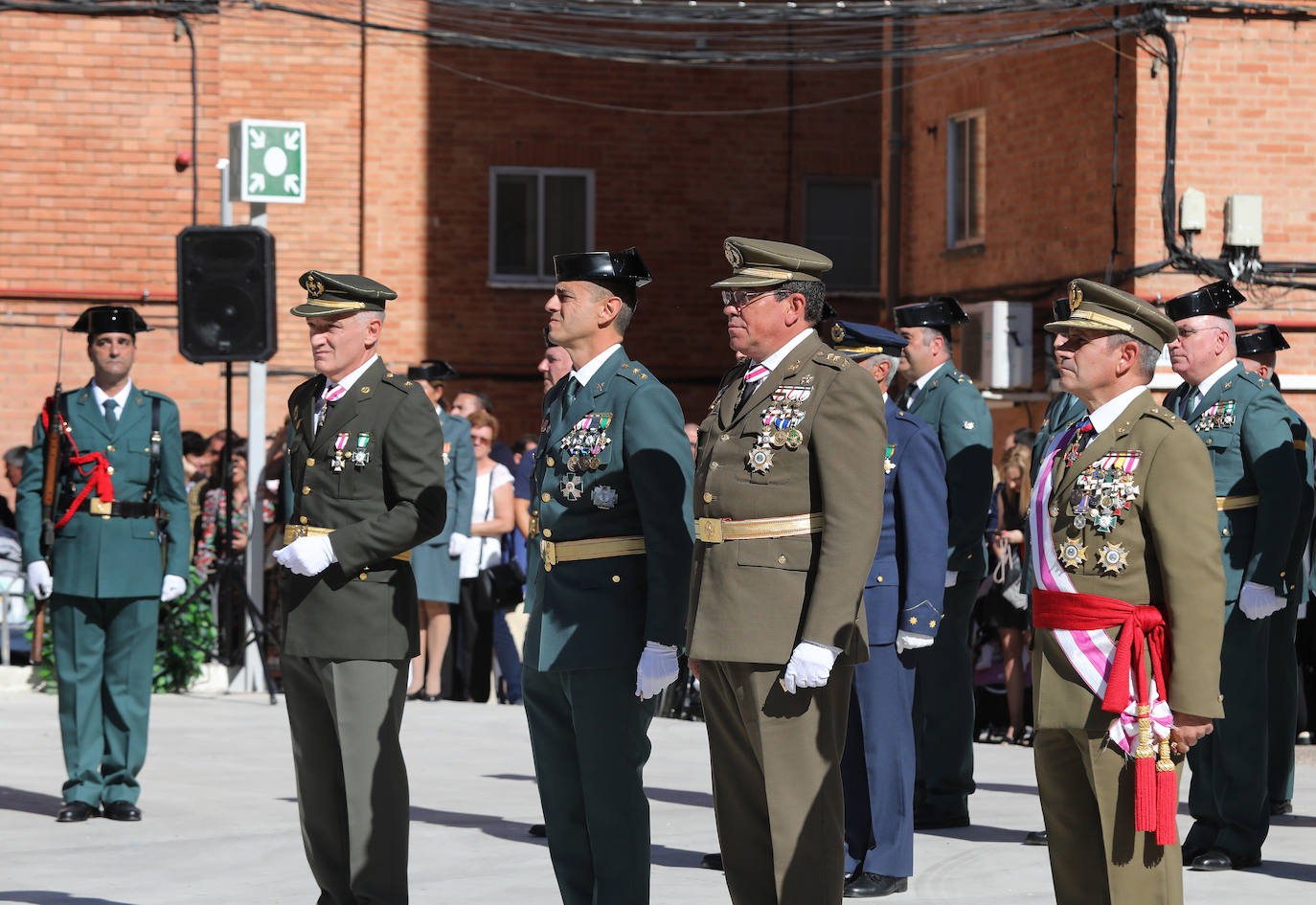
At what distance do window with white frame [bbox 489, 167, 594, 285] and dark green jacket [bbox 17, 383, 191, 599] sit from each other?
13538 mm

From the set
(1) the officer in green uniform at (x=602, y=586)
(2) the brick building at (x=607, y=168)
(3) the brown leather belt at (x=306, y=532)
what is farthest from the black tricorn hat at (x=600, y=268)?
(2) the brick building at (x=607, y=168)

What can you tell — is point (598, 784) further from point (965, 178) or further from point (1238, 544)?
point (965, 178)

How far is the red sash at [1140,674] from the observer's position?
194 inches

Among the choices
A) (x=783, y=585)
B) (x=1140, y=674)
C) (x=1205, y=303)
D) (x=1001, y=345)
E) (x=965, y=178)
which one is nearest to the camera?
(x=1140, y=674)

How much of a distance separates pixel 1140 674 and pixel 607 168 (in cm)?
1774

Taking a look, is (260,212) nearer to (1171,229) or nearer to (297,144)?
(297,144)

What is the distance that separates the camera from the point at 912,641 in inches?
278

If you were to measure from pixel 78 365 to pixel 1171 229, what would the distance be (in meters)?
9.48

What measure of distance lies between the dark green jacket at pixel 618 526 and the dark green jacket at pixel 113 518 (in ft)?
10.9

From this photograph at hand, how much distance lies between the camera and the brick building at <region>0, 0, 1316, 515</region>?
1612 centimetres

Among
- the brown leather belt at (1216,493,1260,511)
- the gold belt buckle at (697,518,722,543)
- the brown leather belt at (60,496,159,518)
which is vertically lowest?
the brown leather belt at (60,496,159,518)

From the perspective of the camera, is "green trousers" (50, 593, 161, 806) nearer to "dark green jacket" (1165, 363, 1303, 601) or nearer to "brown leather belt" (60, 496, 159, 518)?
"brown leather belt" (60, 496, 159, 518)

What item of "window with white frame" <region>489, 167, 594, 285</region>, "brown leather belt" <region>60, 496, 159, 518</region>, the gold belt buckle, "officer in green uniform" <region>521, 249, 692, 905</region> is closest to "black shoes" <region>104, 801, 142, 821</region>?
"brown leather belt" <region>60, 496, 159, 518</region>

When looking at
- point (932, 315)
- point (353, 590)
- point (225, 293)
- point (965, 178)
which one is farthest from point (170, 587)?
point (965, 178)
